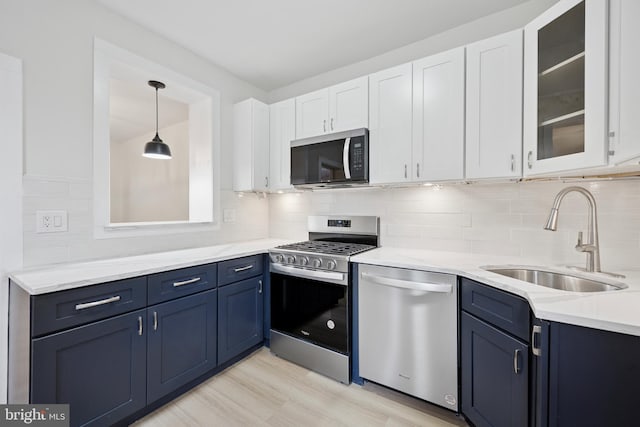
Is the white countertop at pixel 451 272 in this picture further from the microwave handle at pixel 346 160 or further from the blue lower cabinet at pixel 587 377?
the microwave handle at pixel 346 160

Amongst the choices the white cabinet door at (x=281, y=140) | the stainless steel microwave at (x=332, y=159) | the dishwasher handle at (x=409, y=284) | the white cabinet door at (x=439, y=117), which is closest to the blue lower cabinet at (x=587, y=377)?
the dishwasher handle at (x=409, y=284)

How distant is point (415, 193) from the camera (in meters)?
2.32

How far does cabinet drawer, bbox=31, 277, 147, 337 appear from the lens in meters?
1.21

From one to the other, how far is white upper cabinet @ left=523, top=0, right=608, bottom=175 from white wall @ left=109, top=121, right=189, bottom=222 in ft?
14.8

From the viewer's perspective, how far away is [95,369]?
1.37 meters

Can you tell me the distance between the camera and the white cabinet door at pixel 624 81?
1.00 m

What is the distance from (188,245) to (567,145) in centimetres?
272

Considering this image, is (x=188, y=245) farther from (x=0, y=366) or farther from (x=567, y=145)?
(x=567, y=145)

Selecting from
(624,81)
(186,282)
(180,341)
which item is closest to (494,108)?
(624,81)

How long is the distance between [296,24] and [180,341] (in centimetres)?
241

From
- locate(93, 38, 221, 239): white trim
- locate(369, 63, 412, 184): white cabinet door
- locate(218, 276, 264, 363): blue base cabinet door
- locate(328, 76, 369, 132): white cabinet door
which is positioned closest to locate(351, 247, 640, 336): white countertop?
locate(369, 63, 412, 184): white cabinet door

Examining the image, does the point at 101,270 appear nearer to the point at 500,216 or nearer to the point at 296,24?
the point at 296,24

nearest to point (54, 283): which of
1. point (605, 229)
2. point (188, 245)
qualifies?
point (188, 245)

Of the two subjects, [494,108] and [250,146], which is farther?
[250,146]
